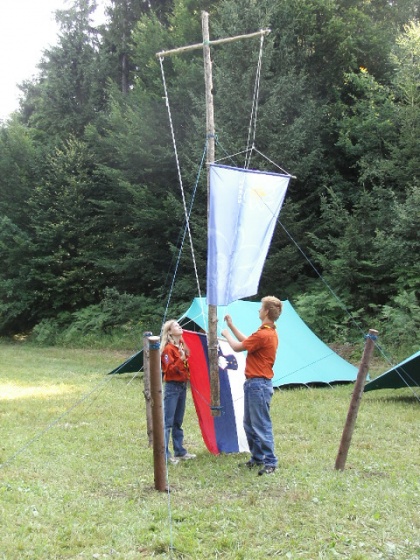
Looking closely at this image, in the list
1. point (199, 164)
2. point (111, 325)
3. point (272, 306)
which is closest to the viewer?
point (272, 306)

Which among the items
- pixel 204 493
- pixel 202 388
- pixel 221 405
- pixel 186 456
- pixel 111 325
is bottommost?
pixel 111 325

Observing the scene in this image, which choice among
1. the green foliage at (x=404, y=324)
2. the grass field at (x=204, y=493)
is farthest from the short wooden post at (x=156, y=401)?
the green foliage at (x=404, y=324)

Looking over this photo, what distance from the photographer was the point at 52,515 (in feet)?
13.8

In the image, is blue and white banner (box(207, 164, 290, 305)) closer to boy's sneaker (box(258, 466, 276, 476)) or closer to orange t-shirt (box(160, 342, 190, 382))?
orange t-shirt (box(160, 342, 190, 382))

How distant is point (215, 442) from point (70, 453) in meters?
1.52

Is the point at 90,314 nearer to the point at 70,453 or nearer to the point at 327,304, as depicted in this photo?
the point at 327,304

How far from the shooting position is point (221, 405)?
20.3 ft

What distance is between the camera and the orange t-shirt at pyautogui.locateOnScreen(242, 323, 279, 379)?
17.6 feet

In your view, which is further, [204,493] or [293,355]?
[293,355]

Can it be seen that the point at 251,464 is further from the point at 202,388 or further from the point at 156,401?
the point at 156,401

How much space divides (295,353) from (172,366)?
17.8 feet

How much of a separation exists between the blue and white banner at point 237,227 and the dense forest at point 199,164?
26.8 ft

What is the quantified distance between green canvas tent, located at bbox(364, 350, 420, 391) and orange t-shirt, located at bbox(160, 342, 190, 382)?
3.94 metres

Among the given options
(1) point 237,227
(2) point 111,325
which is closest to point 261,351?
(1) point 237,227
